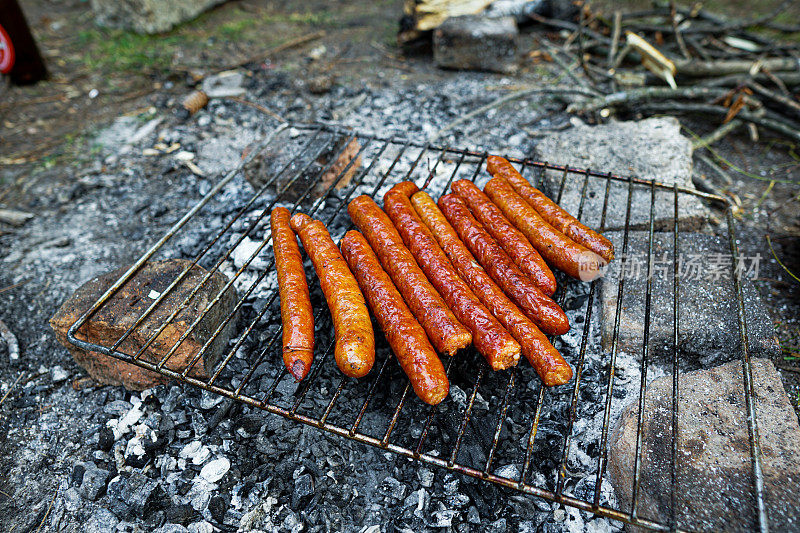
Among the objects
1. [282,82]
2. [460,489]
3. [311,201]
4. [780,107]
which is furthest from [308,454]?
[780,107]

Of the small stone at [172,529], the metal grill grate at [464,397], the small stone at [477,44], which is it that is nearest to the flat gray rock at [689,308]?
the metal grill grate at [464,397]

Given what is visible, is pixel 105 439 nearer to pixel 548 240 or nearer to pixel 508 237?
pixel 508 237

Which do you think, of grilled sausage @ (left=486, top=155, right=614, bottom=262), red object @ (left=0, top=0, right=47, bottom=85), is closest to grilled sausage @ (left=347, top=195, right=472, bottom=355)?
grilled sausage @ (left=486, top=155, right=614, bottom=262)

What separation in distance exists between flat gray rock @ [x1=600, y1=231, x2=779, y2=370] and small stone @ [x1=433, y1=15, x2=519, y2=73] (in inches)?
170

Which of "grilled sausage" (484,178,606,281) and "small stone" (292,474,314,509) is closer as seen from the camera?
"small stone" (292,474,314,509)

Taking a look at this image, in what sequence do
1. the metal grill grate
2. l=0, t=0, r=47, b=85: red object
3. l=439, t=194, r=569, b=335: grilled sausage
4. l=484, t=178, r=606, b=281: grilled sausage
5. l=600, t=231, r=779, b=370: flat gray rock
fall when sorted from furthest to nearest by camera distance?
l=0, t=0, r=47, b=85: red object, l=600, t=231, r=779, b=370: flat gray rock, l=484, t=178, r=606, b=281: grilled sausage, l=439, t=194, r=569, b=335: grilled sausage, the metal grill grate

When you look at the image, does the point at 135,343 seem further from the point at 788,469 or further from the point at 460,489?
the point at 788,469

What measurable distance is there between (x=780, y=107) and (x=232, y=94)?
689cm

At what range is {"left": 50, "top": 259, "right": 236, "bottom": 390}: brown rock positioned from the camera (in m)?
3.03

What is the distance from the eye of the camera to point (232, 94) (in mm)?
6461

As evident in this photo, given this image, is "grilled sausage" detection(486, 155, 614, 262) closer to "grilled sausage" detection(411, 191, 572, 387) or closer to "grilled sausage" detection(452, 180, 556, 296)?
"grilled sausage" detection(452, 180, 556, 296)

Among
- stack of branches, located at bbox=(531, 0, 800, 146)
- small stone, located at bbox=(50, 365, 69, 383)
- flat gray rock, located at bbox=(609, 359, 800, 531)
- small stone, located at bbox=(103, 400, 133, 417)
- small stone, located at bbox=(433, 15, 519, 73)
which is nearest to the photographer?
flat gray rock, located at bbox=(609, 359, 800, 531)

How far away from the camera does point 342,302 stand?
262 centimetres

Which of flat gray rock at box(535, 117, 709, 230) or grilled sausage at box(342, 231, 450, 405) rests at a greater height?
grilled sausage at box(342, 231, 450, 405)
